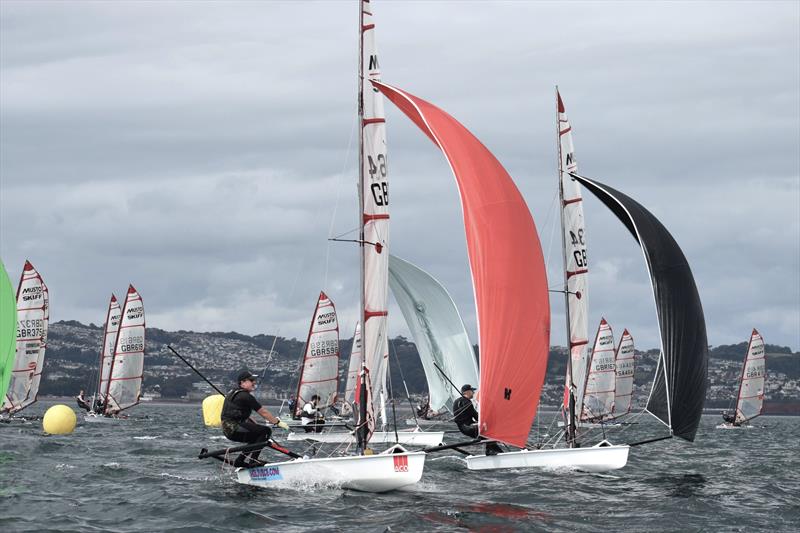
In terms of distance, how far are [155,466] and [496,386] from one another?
27.4 ft

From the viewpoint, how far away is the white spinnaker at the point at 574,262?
24.9m

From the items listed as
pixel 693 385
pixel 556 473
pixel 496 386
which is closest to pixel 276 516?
pixel 496 386

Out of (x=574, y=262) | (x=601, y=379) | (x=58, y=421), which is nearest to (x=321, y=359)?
(x=58, y=421)

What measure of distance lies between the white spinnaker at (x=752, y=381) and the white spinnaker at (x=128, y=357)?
109ft

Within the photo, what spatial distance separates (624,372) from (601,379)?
4.79 m

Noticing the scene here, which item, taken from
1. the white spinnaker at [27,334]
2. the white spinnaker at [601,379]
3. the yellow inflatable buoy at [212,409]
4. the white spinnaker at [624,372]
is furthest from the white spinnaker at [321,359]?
the white spinnaker at [624,372]

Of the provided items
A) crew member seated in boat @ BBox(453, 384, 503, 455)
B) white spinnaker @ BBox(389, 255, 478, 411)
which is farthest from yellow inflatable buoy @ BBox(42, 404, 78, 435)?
crew member seated in boat @ BBox(453, 384, 503, 455)

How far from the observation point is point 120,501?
17078mm

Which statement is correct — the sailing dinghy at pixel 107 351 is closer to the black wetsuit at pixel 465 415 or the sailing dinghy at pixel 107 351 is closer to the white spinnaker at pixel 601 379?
the white spinnaker at pixel 601 379

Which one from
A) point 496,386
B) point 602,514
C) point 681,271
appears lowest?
point 602,514

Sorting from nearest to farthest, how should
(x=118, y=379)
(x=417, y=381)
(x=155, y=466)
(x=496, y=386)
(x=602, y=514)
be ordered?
(x=602, y=514) < (x=496, y=386) < (x=155, y=466) < (x=118, y=379) < (x=417, y=381)

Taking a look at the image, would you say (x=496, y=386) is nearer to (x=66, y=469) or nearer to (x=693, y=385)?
(x=693, y=385)

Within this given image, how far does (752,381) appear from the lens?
64750 millimetres

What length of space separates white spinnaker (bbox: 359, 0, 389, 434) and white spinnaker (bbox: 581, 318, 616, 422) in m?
35.6
